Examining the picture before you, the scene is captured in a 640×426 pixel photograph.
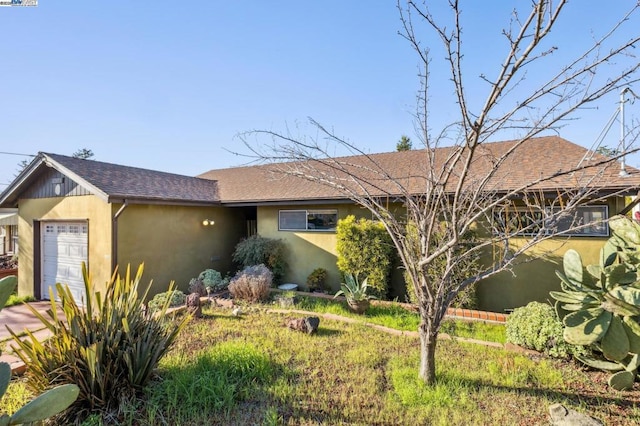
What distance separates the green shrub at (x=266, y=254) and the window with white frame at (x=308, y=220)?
2.44 ft

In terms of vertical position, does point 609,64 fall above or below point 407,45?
below

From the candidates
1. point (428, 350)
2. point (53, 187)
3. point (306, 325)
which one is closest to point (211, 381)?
point (306, 325)

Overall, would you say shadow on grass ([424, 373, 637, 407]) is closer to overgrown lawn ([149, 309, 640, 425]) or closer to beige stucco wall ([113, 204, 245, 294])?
overgrown lawn ([149, 309, 640, 425])

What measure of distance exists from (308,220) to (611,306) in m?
8.07

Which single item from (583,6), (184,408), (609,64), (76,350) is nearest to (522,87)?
(609,64)

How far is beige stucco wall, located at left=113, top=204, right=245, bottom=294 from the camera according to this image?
8867 mm

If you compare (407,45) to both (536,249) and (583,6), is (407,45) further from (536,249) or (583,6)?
(536,249)

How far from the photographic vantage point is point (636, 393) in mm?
4023

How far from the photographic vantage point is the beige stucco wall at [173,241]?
8.87 meters

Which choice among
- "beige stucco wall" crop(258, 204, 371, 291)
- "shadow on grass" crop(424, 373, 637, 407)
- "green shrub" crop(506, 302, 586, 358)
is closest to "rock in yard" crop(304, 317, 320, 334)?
"shadow on grass" crop(424, 373, 637, 407)

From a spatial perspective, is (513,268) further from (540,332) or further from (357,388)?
(357,388)

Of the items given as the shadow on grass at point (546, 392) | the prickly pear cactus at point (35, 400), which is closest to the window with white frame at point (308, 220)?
the shadow on grass at point (546, 392)

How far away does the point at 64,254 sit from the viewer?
32.3 feet

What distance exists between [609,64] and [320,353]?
525 cm
